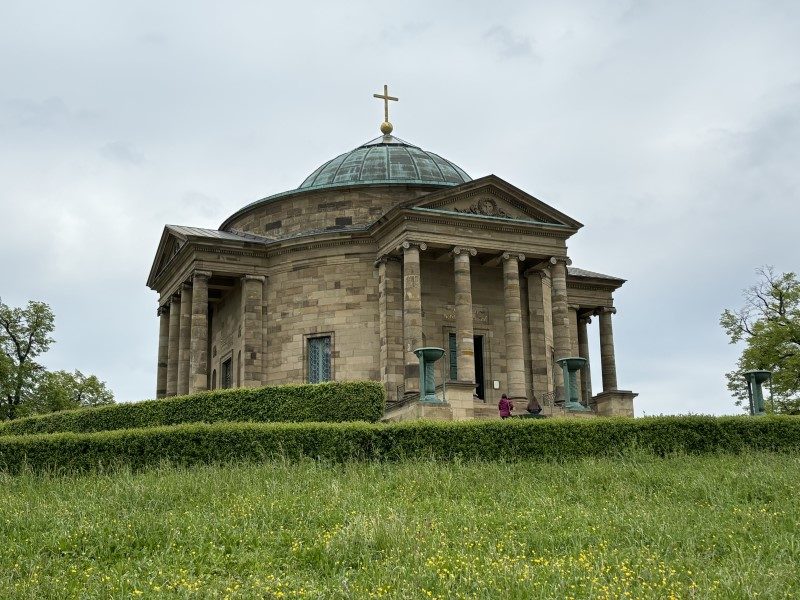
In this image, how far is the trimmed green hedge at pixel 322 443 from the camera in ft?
67.0

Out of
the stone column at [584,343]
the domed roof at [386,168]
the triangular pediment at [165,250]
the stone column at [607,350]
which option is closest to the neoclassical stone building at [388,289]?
the triangular pediment at [165,250]

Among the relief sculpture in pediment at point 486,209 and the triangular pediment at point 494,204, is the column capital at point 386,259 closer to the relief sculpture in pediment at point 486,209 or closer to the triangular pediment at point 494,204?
the triangular pediment at point 494,204

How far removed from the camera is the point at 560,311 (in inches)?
1385

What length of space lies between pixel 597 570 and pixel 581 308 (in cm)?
3398

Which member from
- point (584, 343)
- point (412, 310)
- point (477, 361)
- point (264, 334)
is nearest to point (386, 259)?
point (412, 310)

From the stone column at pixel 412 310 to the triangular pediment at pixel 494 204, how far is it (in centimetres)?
183

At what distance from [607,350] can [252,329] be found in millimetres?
17510

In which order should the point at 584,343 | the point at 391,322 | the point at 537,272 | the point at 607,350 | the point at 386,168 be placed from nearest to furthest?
the point at 391,322, the point at 537,272, the point at 386,168, the point at 607,350, the point at 584,343

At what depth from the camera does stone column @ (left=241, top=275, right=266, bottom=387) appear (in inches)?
1414

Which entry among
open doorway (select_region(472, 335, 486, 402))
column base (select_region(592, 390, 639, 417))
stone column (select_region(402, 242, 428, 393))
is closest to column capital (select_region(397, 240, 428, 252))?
stone column (select_region(402, 242, 428, 393))

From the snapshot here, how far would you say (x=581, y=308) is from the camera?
4494cm

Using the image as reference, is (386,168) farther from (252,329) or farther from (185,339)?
(185,339)

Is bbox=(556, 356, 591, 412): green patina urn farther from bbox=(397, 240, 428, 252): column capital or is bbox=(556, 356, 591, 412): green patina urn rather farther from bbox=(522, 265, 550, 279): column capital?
bbox=(397, 240, 428, 252): column capital

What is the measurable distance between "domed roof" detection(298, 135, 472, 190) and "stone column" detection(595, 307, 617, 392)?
984 centimetres
